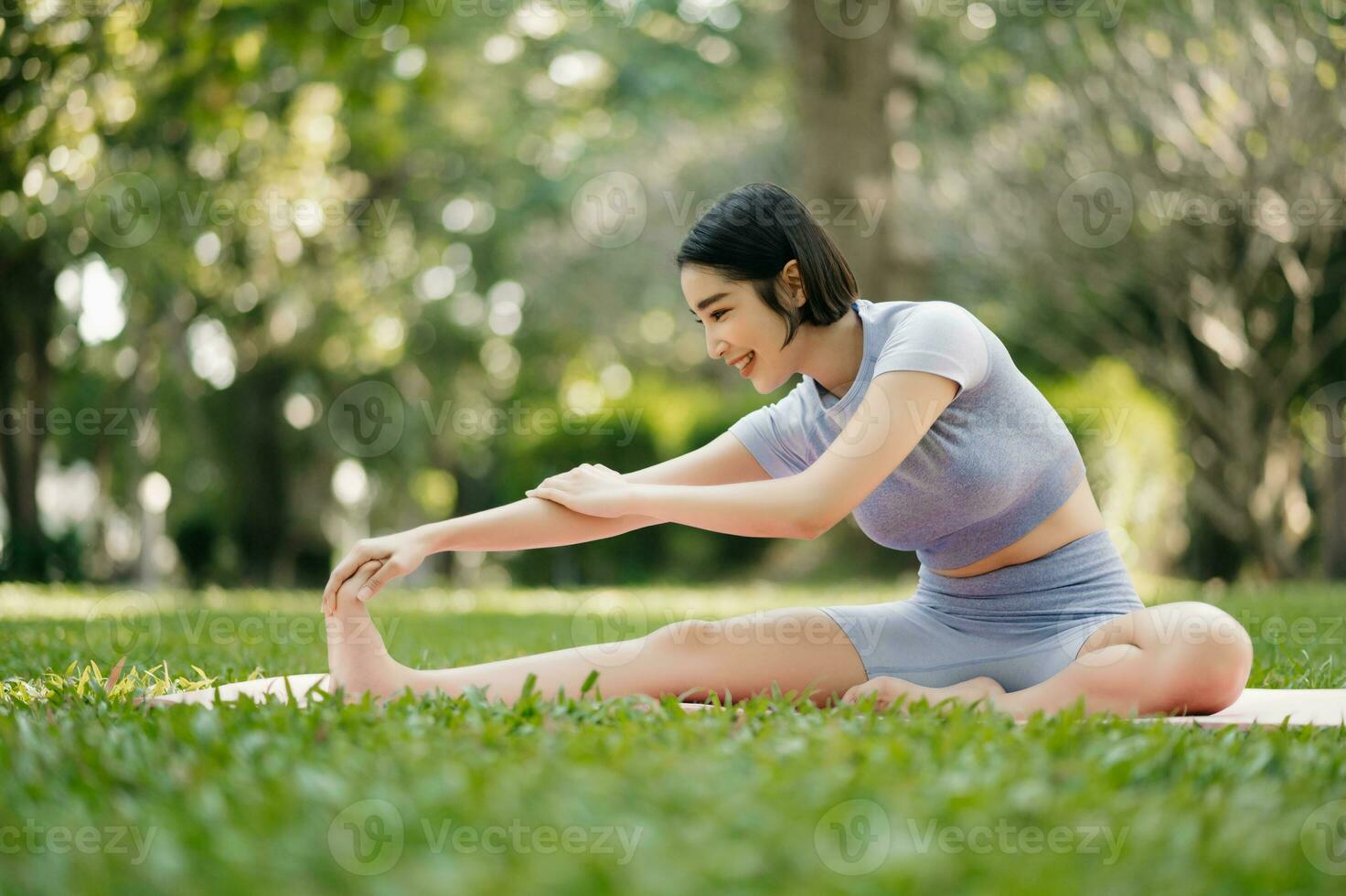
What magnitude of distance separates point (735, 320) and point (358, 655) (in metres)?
1.20

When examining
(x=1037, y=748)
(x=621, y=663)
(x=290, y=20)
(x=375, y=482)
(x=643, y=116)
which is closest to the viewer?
(x=1037, y=748)

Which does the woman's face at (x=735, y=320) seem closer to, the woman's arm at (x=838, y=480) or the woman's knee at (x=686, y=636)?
the woman's arm at (x=838, y=480)

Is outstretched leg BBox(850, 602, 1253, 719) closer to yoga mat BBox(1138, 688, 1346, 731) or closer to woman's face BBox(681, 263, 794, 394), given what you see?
yoga mat BBox(1138, 688, 1346, 731)

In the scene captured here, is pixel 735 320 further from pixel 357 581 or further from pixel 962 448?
pixel 357 581

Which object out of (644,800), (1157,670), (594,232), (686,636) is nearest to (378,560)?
(686,636)

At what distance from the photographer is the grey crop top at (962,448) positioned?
113 inches

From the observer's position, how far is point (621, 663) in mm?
3000

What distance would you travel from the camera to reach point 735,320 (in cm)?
300

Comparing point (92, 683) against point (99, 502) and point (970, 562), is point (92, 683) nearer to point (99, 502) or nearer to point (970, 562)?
point (970, 562)

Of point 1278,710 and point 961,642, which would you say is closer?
point 1278,710

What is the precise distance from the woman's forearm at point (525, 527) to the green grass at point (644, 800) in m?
0.42

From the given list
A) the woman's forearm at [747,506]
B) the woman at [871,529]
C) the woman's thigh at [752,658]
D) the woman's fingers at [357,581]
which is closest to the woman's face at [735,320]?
the woman at [871,529]

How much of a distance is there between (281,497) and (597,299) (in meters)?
7.94

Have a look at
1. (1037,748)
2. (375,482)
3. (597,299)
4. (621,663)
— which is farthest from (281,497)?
(1037,748)
